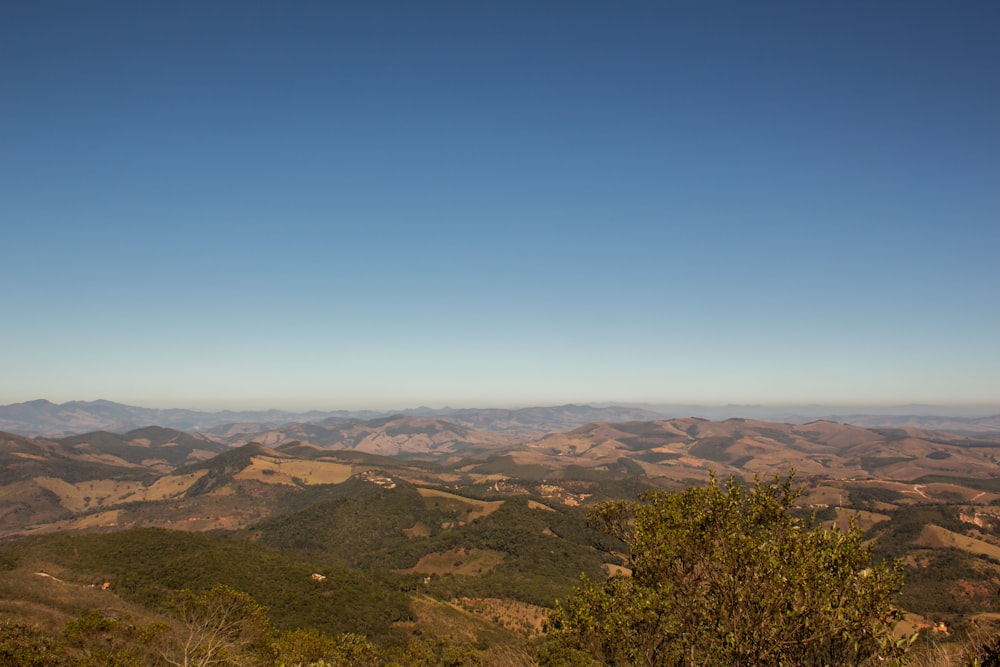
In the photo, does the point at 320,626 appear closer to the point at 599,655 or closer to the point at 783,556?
the point at 599,655

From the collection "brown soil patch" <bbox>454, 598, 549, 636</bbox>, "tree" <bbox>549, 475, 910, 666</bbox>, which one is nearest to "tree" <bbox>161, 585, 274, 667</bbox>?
"tree" <bbox>549, 475, 910, 666</bbox>

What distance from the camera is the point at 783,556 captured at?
2130cm

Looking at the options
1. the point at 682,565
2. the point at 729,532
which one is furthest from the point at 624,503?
the point at 729,532

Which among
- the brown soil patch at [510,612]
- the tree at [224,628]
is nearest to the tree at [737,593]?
the tree at [224,628]

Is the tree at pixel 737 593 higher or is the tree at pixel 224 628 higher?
the tree at pixel 737 593

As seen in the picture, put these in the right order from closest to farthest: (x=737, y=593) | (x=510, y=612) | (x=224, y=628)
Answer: (x=737, y=593), (x=224, y=628), (x=510, y=612)

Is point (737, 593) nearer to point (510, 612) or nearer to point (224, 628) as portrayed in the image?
point (224, 628)

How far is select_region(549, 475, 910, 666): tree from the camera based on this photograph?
19266mm

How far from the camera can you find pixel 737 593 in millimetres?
20781

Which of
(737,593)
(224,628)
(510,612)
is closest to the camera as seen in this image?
(737,593)

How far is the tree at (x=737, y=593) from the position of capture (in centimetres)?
1927

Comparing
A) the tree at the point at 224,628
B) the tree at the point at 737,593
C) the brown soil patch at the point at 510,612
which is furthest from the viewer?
the brown soil patch at the point at 510,612

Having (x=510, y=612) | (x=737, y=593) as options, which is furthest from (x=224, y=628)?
(x=510, y=612)

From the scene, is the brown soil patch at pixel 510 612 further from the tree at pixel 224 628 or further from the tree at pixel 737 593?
the tree at pixel 737 593
